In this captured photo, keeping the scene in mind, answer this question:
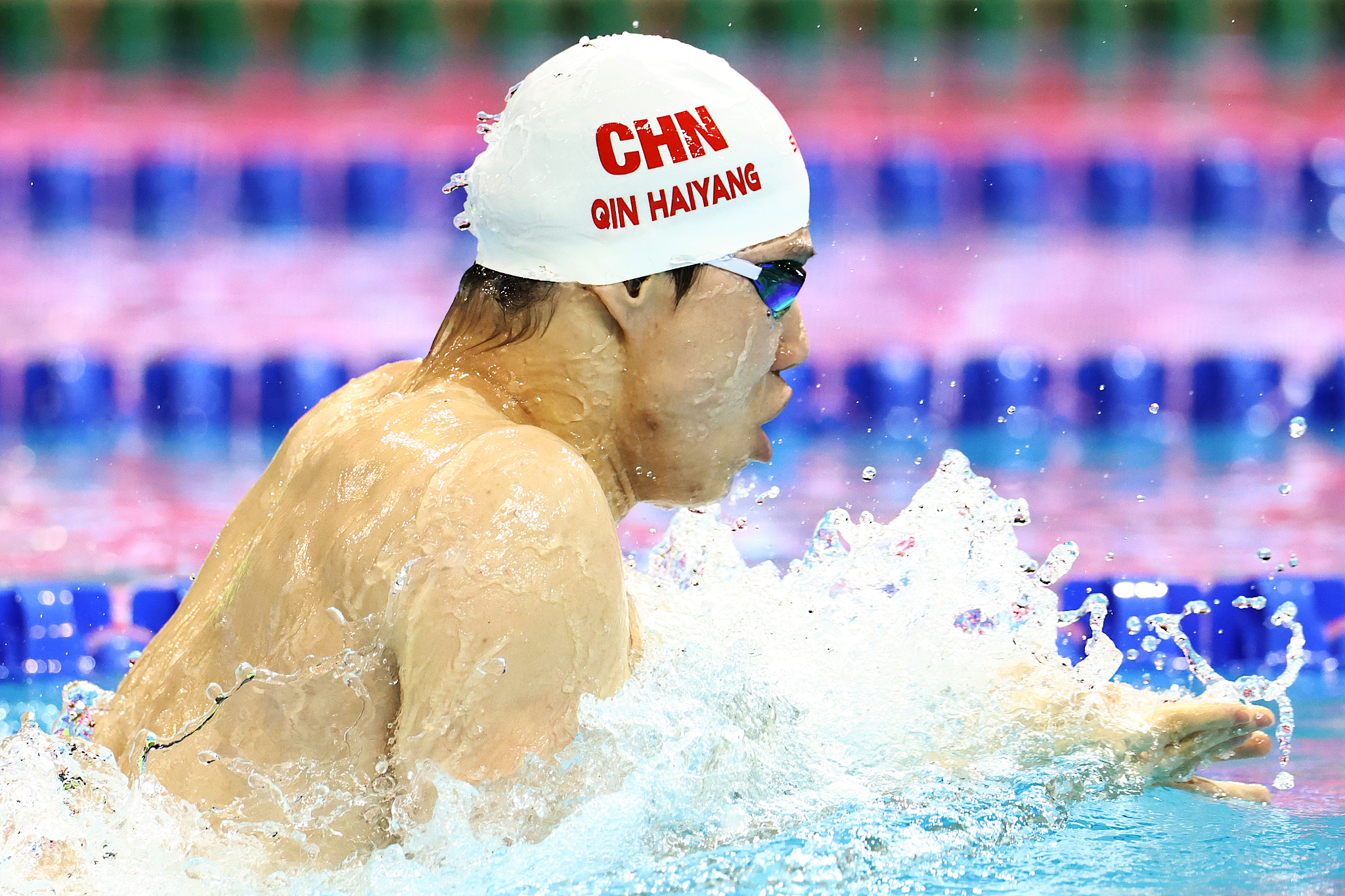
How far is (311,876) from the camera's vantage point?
1.35m

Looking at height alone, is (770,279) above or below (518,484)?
above

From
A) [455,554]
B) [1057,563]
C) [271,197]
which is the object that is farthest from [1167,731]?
[271,197]

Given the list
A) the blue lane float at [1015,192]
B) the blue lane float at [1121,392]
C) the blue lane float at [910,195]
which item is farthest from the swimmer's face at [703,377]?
the blue lane float at [1015,192]

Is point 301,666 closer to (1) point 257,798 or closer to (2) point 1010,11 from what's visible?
(1) point 257,798

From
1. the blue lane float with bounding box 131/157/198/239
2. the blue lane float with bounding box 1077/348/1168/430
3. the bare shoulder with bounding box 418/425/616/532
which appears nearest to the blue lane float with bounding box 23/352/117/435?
the blue lane float with bounding box 131/157/198/239

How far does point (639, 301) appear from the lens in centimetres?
147

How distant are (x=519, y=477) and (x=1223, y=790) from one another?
3.19ft

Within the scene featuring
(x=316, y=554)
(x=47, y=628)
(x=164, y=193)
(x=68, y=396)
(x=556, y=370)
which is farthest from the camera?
(x=164, y=193)

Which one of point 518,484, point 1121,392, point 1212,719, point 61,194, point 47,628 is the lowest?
point 47,628

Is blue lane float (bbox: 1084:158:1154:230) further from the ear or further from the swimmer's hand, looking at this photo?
the ear

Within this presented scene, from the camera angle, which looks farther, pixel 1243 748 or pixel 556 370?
pixel 1243 748

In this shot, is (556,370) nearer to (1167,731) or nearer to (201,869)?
(201,869)

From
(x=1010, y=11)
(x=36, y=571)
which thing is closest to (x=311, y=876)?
(x=36, y=571)

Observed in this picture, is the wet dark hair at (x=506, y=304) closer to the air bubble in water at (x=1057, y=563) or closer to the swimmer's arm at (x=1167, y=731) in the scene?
the swimmer's arm at (x=1167, y=731)
